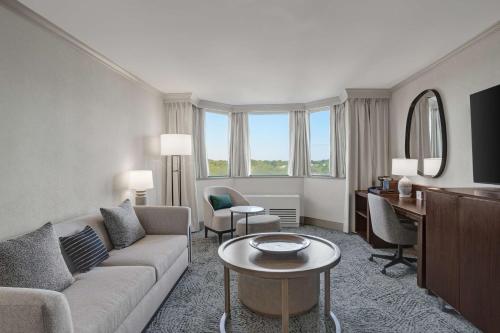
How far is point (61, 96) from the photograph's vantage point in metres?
2.48

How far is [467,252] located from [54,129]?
11.1 ft

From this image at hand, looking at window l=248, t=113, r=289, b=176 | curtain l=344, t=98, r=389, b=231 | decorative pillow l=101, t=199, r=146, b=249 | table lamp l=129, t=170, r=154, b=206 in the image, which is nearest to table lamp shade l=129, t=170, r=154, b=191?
table lamp l=129, t=170, r=154, b=206

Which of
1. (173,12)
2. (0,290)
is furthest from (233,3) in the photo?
(0,290)

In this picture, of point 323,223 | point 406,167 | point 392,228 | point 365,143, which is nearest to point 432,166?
point 406,167

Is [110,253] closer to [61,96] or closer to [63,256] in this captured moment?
[63,256]

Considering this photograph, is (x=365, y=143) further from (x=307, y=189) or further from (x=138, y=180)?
(x=138, y=180)

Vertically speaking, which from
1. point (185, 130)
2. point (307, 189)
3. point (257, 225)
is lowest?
point (257, 225)

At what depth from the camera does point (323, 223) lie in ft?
17.1

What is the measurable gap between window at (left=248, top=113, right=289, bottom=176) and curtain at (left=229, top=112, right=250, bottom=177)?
0.46 feet

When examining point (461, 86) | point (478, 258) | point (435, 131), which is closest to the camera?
point (478, 258)

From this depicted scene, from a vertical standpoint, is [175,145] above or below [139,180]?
above

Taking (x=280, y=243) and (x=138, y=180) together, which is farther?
(x=138, y=180)

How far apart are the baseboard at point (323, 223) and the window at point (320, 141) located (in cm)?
89

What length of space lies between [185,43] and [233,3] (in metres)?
0.83
